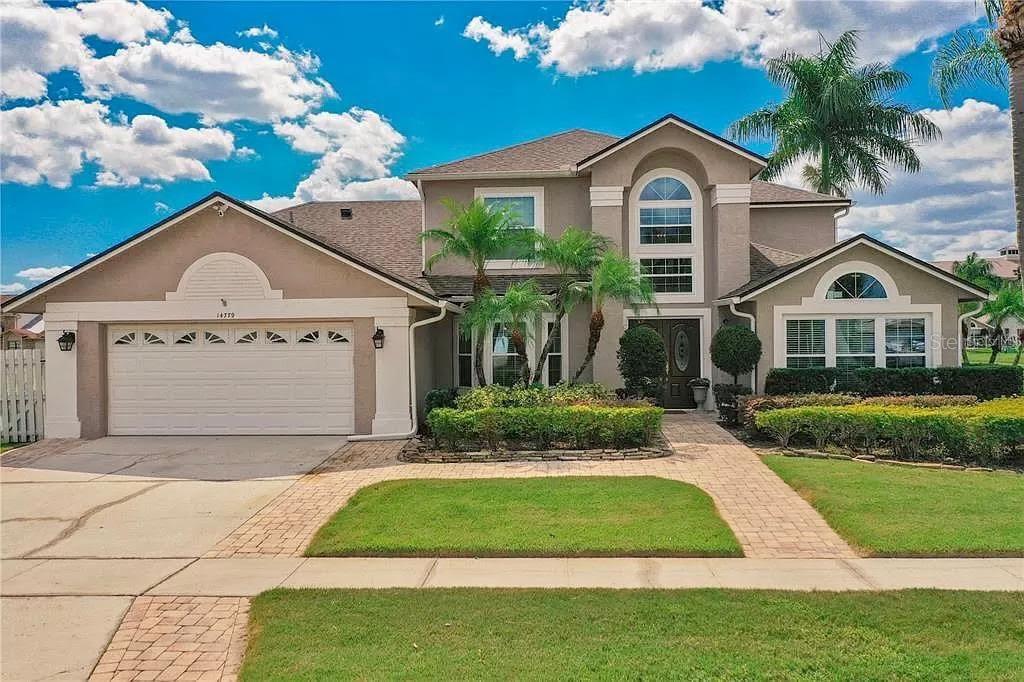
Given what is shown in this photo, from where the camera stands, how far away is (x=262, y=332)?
44.5 ft

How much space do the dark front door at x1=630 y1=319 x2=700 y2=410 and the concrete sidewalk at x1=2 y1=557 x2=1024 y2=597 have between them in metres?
10.8

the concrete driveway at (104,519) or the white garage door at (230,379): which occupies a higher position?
the white garage door at (230,379)

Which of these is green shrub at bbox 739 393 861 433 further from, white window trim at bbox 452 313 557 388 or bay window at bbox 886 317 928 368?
white window trim at bbox 452 313 557 388

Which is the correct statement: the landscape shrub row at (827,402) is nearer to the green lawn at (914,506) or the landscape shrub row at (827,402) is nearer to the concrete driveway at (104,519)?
the green lawn at (914,506)

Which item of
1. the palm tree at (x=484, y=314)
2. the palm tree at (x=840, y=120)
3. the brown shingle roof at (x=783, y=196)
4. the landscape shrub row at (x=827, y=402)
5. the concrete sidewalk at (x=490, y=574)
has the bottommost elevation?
the concrete sidewalk at (x=490, y=574)

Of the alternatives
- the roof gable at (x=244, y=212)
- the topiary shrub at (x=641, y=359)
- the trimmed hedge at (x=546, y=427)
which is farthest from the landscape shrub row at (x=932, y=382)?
the roof gable at (x=244, y=212)

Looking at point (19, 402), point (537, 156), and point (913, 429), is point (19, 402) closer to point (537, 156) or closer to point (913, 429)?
point (537, 156)

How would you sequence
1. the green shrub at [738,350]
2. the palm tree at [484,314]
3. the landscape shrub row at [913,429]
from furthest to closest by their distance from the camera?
the green shrub at [738,350], the palm tree at [484,314], the landscape shrub row at [913,429]

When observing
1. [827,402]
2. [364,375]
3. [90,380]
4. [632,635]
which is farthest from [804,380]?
[90,380]

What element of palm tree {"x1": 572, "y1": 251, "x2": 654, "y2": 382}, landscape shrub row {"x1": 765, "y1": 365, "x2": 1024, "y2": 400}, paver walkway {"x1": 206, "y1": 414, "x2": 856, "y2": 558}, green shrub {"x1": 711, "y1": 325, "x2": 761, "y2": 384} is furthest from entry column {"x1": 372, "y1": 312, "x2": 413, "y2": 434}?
landscape shrub row {"x1": 765, "y1": 365, "x2": 1024, "y2": 400}

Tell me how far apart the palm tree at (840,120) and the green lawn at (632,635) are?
21.9 meters

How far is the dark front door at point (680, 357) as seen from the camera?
55.5 feet

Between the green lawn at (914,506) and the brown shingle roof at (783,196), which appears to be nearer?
the green lawn at (914,506)

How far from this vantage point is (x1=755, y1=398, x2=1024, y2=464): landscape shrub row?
998cm
